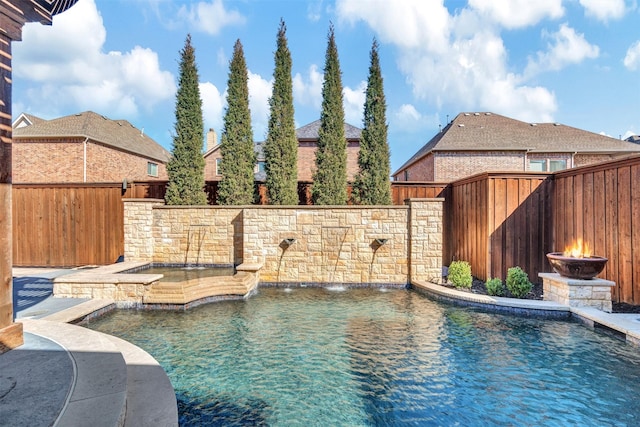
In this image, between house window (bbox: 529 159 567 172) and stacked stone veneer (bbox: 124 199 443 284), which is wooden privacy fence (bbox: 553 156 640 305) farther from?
house window (bbox: 529 159 567 172)

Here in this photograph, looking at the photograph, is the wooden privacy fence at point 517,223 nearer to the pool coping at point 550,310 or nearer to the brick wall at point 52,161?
the pool coping at point 550,310

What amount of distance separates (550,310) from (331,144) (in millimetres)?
6937

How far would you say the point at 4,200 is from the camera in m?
3.37

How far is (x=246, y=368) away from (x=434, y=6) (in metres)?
10.8

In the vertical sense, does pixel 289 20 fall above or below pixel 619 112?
above

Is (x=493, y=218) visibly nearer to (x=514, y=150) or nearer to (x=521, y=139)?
(x=514, y=150)

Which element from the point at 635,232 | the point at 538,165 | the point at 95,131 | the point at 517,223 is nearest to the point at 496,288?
the point at 517,223

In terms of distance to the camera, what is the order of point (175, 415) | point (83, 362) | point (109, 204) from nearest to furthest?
point (175, 415) < point (83, 362) < point (109, 204)

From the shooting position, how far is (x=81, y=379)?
2.66 m

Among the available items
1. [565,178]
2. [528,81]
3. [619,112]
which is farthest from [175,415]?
[619,112]

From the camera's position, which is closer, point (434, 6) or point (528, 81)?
point (434, 6)

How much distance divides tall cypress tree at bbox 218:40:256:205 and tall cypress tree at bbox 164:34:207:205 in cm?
84

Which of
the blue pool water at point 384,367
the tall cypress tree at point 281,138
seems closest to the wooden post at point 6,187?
the blue pool water at point 384,367

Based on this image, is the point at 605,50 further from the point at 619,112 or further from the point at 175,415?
the point at 175,415
